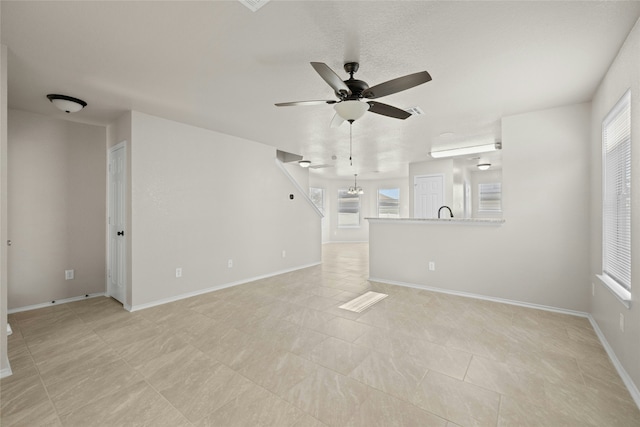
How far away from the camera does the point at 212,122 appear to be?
4.07 metres

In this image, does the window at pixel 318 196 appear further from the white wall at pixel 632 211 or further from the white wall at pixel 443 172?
the white wall at pixel 632 211

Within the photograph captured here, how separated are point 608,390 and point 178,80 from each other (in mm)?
4396

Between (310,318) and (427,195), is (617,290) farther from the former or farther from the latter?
(427,195)

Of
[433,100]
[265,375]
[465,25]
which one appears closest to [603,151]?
[433,100]

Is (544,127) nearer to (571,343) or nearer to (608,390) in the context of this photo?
(571,343)

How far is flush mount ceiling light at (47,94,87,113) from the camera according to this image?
3.06 metres

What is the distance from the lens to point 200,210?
4.33 metres

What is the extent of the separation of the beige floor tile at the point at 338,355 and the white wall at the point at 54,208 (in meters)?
3.84

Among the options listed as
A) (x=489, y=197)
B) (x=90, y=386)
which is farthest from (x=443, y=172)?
(x=90, y=386)

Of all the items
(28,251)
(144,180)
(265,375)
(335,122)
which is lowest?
Answer: (265,375)

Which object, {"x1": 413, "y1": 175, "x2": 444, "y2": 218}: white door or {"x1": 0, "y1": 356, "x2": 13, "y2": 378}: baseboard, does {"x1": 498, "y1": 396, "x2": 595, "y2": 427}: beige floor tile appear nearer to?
{"x1": 0, "y1": 356, "x2": 13, "y2": 378}: baseboard

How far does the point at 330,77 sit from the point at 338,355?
2.30 metres

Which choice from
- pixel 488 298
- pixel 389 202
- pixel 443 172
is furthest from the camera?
pixel 389 202

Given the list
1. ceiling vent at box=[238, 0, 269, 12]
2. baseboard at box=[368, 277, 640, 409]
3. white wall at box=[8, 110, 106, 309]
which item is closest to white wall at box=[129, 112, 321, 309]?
white wall at box=[8, 110, 106, 309]
